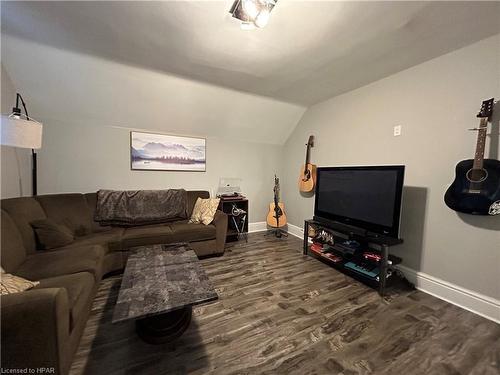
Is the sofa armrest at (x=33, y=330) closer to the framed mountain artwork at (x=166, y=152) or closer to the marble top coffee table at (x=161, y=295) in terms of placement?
the marble top coffee table at (x=161, y=295)

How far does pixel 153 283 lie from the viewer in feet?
4.66

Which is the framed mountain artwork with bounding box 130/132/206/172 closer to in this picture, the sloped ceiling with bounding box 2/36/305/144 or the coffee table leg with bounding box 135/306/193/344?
the sloped ceiling with bounding box 2/36/305/144

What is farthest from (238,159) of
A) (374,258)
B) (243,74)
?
(374,258)

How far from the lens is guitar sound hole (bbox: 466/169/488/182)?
1683mm

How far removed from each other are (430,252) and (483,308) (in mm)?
532

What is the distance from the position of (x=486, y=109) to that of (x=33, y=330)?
3351mm

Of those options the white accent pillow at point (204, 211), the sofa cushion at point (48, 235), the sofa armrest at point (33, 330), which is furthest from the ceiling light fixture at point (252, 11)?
the sofa cushion at point (48, 235)

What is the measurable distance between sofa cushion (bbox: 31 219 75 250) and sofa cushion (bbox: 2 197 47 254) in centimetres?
4

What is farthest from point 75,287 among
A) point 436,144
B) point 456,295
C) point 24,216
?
point 436,144

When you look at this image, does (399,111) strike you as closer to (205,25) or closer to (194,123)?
(205,25)

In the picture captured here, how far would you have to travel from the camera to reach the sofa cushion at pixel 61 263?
1.49 metres

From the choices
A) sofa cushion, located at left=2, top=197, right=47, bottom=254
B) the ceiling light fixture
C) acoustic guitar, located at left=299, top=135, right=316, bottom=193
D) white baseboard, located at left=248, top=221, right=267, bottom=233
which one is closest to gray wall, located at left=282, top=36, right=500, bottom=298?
acoustic guitar, located at left=299, top=135, right=316, bottom=193

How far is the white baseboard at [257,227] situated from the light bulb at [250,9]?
11.0ft

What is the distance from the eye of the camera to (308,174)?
11.5ft
